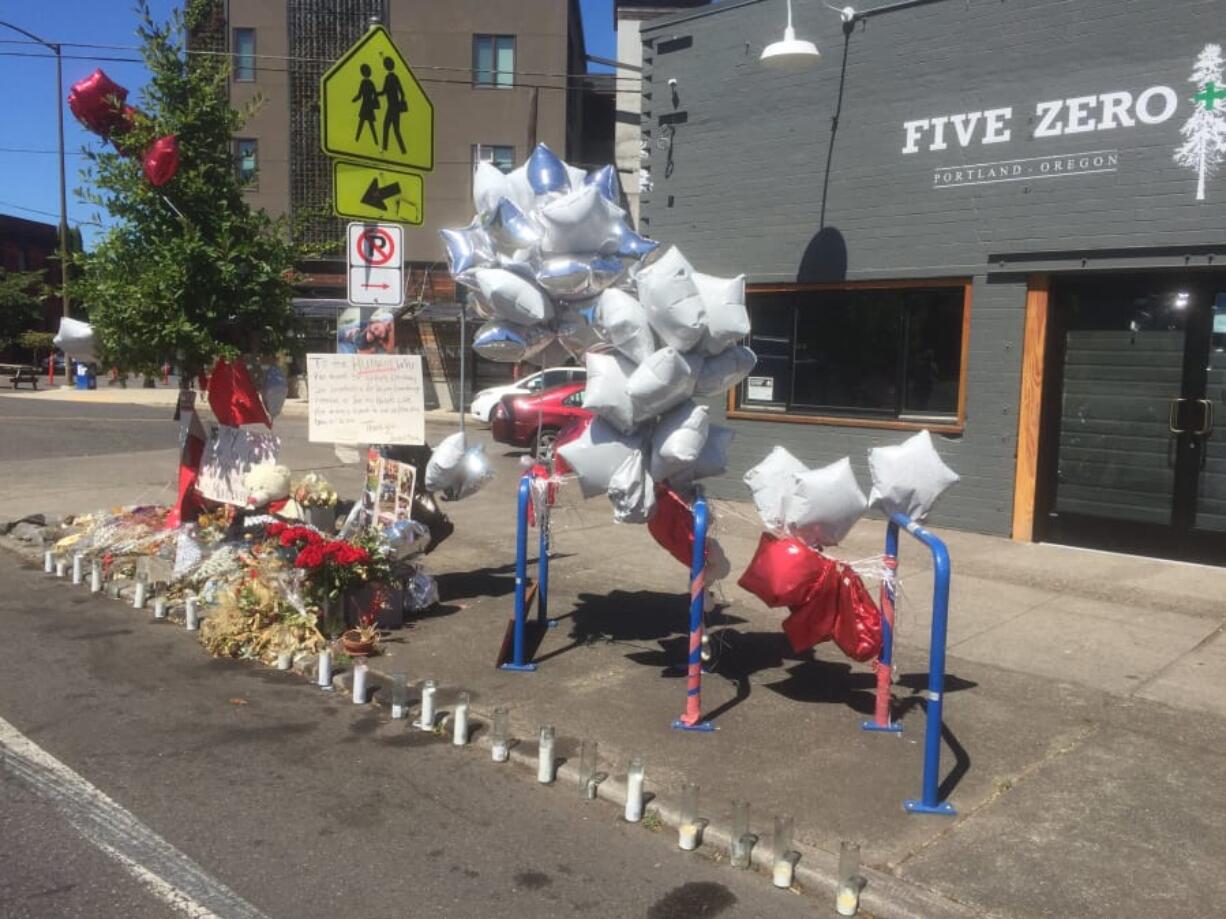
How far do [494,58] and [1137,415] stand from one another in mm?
24888

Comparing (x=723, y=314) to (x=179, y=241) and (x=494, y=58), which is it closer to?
(x=179, y=241)

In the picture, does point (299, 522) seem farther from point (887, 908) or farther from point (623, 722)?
point (887, 908)

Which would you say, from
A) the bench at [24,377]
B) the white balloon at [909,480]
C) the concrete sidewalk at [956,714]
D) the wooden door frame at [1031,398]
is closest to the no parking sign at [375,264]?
the concrete sidewalk at [956,714]

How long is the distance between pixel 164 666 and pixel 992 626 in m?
5.26

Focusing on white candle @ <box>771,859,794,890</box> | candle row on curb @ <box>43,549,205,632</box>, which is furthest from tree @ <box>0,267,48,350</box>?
white candle @ <box>771,859,794,890</box>

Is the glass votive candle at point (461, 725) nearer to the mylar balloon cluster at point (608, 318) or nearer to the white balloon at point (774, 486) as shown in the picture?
the mylar balloon cluster at point (608, 318)

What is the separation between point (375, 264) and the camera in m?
6.89

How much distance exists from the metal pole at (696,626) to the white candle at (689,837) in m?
1.11

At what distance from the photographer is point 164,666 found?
6062mm

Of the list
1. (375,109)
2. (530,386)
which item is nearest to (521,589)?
(375,109)

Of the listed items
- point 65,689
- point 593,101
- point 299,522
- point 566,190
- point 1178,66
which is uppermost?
point 593,101

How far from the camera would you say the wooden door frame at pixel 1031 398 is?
937 cm

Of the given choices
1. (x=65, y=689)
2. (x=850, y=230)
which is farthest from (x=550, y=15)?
(x=65, y=689)

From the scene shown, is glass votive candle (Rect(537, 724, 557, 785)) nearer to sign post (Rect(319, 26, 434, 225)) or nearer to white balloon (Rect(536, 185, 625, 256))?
white balloon (Rect(536, 185, 625, 256))
